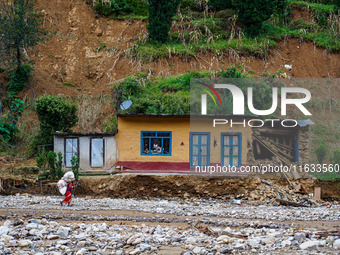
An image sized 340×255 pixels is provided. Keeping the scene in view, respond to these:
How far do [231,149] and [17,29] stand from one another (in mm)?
14330

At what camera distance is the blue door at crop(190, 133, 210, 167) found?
65.1 feet

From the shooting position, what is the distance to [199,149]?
20.0m

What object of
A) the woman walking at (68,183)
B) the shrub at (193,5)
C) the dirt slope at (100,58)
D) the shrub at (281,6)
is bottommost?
the woman walking at (68,183)

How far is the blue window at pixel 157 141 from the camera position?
19859 millimetres

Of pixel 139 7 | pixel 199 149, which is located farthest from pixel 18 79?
pixel 199 149

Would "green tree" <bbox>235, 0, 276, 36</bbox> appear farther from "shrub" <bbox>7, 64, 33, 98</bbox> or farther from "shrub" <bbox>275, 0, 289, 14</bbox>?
"shrub" <bbox>7, 64, 33, 98</bbox>

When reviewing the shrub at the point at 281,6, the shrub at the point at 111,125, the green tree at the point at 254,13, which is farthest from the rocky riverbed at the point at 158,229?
the shrub at the point at 281,6

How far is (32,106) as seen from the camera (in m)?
26.8

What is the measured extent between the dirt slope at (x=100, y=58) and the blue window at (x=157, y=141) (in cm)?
912

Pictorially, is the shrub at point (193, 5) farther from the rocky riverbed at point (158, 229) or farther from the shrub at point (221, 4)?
the rocky riverbed at point (158, 229)

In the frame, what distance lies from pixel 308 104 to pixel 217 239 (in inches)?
829

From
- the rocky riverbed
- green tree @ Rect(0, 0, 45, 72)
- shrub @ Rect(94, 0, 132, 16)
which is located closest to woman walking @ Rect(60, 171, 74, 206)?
the rocky riverbed

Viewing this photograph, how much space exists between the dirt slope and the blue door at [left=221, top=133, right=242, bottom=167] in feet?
34.0

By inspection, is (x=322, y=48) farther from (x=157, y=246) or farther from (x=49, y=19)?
(x=157, y=246)
